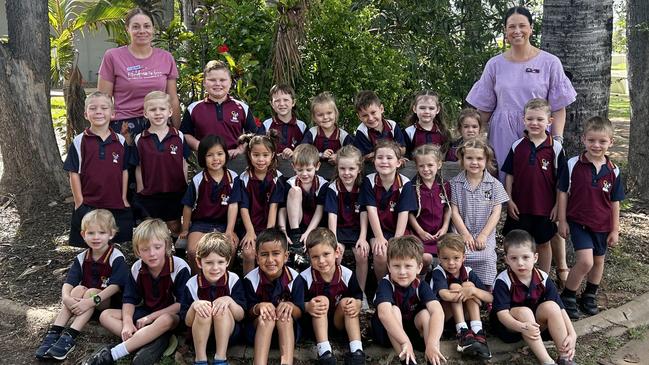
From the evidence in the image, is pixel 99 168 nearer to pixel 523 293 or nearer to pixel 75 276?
pixel 75 276

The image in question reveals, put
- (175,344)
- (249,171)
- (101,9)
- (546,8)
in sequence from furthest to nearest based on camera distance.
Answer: (101,9) → (546,8) → (249,171) → (175,344)

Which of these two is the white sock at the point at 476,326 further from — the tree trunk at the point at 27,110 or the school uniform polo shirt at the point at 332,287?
the tree trunk at the point at 27,110

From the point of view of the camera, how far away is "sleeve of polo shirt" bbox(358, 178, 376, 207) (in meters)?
4.86

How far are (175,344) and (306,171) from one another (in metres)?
1.53

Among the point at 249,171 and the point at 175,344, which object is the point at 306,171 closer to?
the point at 249,171

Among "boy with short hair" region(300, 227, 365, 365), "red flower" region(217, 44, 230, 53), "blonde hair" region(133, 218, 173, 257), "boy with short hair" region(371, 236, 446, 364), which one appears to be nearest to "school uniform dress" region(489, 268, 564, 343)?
"boy with short hair" region(371, 236, 446, 364)

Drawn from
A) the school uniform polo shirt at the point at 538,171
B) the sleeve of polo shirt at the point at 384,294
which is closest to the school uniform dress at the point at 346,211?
the sleeve of polo shirt at the point at 384,294

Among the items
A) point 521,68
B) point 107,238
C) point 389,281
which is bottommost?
point 389,281

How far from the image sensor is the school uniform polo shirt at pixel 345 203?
4.95 meters

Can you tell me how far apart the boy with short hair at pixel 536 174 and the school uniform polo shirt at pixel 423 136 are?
2.06 ft

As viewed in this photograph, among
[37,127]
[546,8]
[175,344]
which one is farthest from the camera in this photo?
[37,127]

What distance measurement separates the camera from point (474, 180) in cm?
492

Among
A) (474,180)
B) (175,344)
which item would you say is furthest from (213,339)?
(474,180)

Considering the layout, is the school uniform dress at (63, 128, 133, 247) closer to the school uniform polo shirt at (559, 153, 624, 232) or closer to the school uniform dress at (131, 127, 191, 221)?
the school uniform dress at (131, 127, 191, 221)
